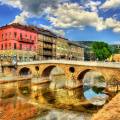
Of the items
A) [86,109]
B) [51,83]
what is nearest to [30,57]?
[51,83]

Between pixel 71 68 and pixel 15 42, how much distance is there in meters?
33.1

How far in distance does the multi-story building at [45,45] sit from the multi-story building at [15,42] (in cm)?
625

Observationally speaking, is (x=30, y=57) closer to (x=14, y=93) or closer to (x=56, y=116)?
(x=14, y=93)

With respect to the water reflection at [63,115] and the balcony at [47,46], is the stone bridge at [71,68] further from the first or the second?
the balcony at [47,46]

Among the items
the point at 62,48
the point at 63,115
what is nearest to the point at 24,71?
the point at 62,48

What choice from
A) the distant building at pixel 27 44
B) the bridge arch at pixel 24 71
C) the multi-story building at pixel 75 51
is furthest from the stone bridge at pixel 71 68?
the multi-story building at pixel 75 51

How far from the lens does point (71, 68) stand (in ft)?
212

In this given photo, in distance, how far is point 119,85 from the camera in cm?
5338

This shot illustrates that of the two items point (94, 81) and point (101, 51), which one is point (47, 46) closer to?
point (101, 51)

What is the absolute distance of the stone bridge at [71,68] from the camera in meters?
54.9

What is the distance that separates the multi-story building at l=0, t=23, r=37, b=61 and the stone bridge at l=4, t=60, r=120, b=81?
1039 cm

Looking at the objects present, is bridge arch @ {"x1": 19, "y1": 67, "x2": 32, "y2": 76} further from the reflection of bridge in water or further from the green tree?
the green tree

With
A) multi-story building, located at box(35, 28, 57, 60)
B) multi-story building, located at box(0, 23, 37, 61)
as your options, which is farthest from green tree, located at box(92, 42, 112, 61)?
multi-story building, located at box(0, 23, 37, 61)

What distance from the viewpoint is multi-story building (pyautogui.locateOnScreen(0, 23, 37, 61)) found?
90.5 metres
